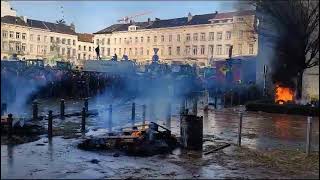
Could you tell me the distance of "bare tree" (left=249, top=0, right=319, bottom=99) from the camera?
23672mm

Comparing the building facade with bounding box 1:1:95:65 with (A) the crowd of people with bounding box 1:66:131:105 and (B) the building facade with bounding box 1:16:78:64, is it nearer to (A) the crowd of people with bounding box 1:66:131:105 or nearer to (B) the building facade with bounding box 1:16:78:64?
(B) the building facade with bounding box 1:16:78:64

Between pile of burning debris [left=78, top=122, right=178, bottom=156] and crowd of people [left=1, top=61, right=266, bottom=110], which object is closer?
pile of burning debris [left=78, top=122, right=178, bottom=156]

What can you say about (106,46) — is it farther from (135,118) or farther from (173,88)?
(173,88)

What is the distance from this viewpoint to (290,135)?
13.9 metres

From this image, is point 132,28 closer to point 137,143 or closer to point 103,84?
point 137,143

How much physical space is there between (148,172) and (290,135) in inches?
279

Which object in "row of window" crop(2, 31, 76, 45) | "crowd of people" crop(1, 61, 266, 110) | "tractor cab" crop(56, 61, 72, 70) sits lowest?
"crowd of people" crop(1, 61, 266, 110)

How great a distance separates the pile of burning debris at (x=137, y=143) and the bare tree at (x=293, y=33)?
15316mm

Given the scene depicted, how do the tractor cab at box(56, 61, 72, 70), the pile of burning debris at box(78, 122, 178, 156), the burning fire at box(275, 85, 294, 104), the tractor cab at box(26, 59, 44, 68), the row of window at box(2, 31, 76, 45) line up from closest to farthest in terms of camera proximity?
1. the row of window at box(2, 31, 76, 45)
2. the pile of burning debris at box(78, 122, 178, 156)
3. the tractor cab at box(26, 59, 44, 68)
4. the burning fire at box(275, 85, 294, 104)
5. the tractor cab at box(56, 61, 72, 70)

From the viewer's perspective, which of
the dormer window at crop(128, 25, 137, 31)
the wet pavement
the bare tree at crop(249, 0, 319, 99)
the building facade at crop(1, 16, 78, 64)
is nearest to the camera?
the wet pavement

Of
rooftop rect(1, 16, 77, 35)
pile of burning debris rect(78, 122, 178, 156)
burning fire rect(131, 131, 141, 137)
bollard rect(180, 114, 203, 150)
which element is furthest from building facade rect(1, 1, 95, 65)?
bollard rect(180, 114, 203, 150)

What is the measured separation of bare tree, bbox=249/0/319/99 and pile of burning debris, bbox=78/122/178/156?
15316 mm

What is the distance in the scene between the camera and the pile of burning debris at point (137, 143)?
10.0 m

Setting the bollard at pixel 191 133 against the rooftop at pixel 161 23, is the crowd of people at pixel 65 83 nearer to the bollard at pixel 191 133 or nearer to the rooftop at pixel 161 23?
the rooftop at pixel 161 23
